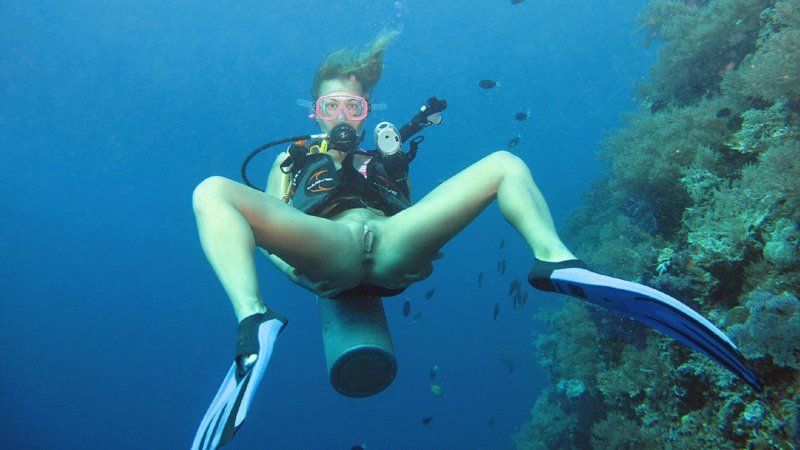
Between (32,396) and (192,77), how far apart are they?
147ft

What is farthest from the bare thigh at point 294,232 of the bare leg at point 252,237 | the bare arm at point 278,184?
the bare arm at point 278,184

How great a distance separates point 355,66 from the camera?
4.40 meters

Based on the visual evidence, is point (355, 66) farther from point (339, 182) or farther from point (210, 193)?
point (210, 193)

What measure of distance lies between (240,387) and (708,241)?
4.35 metres

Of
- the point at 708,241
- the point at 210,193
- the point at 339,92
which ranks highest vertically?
the point at 339,92

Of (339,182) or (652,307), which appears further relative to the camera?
(339,182)

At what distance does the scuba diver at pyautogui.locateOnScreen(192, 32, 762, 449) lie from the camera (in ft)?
6.92

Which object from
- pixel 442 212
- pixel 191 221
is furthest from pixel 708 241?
pixel 191 221

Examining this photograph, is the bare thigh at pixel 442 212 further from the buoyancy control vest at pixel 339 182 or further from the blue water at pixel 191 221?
the blue water at pixel 191 221

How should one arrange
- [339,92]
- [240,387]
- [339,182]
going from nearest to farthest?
[240,387] → [339,182] → [339,92]

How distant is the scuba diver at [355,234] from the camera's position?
2.11m

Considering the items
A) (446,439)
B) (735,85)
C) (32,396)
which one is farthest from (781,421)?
(32,396)

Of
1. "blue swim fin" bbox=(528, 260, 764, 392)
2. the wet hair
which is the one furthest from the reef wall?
the wet hair

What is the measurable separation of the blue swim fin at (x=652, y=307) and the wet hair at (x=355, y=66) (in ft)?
9.89
